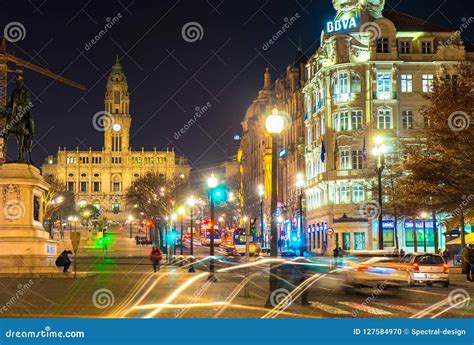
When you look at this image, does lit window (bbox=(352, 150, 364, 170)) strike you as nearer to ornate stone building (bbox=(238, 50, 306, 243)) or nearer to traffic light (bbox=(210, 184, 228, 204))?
ornate stone building (bbox=(238, 50, 306, 243))

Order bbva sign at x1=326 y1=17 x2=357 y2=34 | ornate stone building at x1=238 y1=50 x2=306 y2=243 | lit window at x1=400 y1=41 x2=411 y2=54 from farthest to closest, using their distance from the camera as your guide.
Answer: ornate stone building at x1=238 y1=50 x2=306 y2=243 → lit window at x1=400 y1=41 x2=411 y2=54 → bbva sign at x1=326 y1=17 x2=357 y2=34

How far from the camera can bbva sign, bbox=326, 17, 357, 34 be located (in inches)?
3108

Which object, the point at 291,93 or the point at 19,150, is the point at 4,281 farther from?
the point at 291,93

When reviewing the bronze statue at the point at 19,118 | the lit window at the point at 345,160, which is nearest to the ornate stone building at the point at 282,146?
the lit window at the point at 345,160

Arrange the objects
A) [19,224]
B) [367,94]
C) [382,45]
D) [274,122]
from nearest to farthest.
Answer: [274,122] → [19,224] → [367,94] → [382,45]

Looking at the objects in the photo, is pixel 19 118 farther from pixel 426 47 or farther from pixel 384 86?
pixel 426 47

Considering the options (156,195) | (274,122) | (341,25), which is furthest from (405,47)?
(274,122)

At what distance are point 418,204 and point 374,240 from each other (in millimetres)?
31638

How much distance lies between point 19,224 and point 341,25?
2045 inches

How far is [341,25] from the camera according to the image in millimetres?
80188

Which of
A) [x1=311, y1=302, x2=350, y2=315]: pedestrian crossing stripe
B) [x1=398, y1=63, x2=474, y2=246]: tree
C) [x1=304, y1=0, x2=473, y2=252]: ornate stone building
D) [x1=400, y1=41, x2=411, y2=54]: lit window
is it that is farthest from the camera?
[x1=400, y1=41, x2=411, y2=54]: lit window

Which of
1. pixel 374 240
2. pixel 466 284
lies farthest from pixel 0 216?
pixel 374 240

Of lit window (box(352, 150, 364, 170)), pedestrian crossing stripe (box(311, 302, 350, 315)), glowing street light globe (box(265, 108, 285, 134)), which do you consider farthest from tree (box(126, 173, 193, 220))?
glowing street light globe (box(265, 108, 285, 134))

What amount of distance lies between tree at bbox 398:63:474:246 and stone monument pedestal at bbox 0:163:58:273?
18.7 meters
